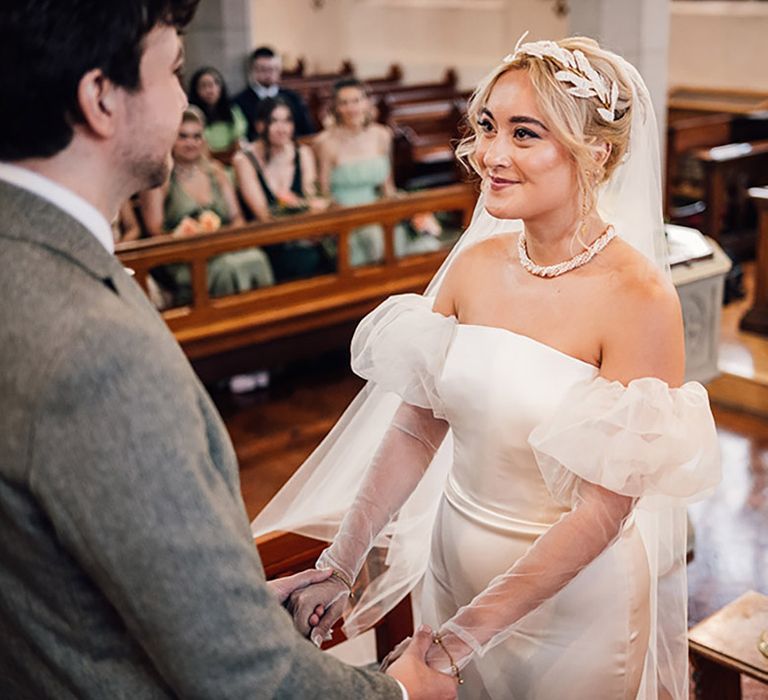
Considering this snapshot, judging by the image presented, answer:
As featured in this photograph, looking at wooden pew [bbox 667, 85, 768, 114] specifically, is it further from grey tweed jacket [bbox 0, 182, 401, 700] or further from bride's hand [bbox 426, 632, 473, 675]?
grey tweed jacket [bbox 0, 182, 401, 700]

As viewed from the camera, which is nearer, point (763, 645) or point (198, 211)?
point (763, 645)

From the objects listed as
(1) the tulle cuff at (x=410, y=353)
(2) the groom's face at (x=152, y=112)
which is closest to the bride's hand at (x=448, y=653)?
(1) the tulle cuff at (x=410, y=353)

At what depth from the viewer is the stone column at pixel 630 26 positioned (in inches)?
285

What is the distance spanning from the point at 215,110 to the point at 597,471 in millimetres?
6376

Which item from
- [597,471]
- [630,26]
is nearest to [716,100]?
[630,26]

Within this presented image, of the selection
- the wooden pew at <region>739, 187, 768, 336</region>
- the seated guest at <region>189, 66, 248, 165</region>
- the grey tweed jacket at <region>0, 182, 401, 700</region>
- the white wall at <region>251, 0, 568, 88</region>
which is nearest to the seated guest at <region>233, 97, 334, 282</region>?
the seated guest at <region>189, 66, 248, 165</region>

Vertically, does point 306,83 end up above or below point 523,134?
below

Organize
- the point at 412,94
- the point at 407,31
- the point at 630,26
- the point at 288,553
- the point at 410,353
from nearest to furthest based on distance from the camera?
the point at 410,353 → the point at 288,553 → the point at 630,26 → the point at 412,94 → the point at 407,31

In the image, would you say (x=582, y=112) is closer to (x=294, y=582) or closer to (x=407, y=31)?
(x=294, y=582)

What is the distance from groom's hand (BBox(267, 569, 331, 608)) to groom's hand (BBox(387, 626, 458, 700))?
0.26 meters

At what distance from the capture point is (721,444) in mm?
5531

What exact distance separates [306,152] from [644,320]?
4995 millimetres

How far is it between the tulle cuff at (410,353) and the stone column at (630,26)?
536 centimetres

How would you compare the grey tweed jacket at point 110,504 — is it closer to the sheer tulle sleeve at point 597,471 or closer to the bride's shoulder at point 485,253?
the sheer tulle sleeve at point 597,471
